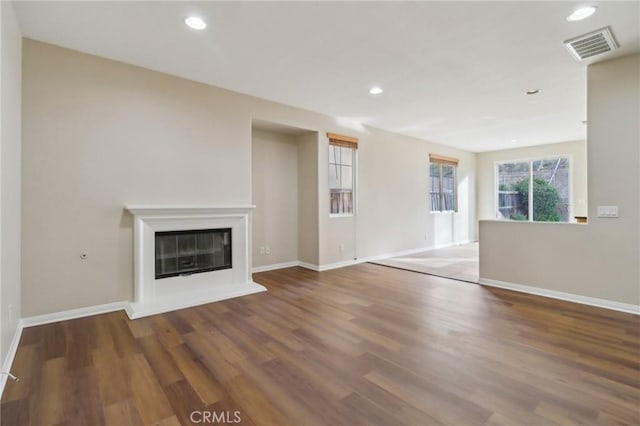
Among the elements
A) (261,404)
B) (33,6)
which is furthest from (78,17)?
(261,404)

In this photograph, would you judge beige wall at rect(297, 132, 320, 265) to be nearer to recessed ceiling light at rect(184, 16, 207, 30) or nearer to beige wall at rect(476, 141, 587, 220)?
recessed ceiling light at rect(184, 16, 207, 30)

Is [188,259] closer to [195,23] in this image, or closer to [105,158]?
[105,158]

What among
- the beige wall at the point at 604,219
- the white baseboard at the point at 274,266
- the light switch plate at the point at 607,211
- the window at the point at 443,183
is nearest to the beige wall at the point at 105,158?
the white baseboard at the point at 274,266

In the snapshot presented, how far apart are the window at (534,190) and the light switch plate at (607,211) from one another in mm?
5401

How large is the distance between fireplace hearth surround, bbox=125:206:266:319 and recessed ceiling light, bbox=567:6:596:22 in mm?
3836

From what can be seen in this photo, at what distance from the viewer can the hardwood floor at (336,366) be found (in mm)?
1692

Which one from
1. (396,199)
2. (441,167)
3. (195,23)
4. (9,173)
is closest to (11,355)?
(9,173)

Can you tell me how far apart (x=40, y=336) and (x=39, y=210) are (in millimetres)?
1163

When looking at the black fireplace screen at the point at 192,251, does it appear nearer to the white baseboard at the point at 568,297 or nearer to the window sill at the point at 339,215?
the window sill at the point at 339,215

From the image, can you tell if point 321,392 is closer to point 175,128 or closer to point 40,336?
point 40,336

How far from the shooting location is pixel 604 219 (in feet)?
11.1

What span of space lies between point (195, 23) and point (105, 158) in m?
1.73

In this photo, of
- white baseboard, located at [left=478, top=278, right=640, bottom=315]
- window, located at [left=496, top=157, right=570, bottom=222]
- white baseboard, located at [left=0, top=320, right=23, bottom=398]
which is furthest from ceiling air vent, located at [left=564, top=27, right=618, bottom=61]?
window, located at [left=496, top=157, right=570, bottom=222]

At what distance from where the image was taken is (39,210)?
294cm
